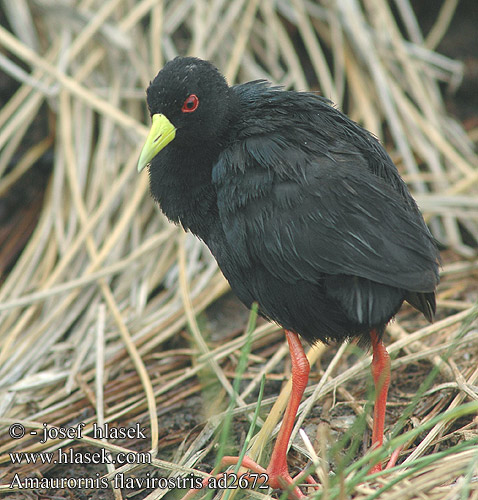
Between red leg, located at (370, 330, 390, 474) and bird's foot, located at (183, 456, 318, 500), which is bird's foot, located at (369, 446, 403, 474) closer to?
red leg, located at (370, 330, 390, 474)

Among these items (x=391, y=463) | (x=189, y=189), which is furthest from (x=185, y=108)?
(x=391, y=463)

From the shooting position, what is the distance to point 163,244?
4234mm

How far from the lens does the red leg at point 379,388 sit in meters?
2.83

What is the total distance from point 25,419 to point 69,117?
2.11 meters

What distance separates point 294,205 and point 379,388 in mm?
849

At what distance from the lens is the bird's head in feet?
9.39

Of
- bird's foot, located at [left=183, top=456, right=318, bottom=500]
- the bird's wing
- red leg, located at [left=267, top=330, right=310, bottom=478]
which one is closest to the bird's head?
the bird's wing

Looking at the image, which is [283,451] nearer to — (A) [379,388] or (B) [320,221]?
(A) [379,388]

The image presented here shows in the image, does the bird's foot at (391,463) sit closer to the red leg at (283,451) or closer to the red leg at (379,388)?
the red leg at (379,388)

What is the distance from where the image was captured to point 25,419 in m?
Result: 3.26

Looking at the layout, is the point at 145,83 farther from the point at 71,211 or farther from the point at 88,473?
the point at 88,473

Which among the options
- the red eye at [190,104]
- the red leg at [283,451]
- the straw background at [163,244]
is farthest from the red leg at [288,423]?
the red eye at [190,104]

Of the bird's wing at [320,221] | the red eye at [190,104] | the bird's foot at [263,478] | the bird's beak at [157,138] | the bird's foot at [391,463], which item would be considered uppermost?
the red eye at [190,104]

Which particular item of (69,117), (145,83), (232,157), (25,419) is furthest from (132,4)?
(25,419)
